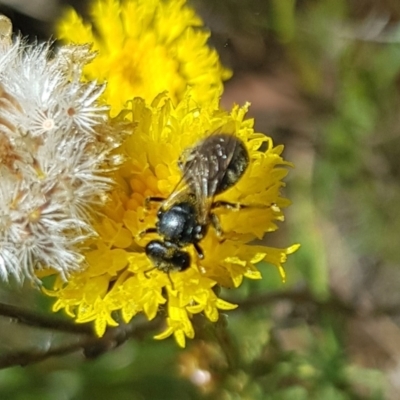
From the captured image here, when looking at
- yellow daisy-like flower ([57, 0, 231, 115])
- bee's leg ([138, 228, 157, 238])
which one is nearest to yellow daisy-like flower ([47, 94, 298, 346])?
bee's leg ([138, 228, 157, 238])

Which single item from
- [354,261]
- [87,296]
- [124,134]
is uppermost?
[354,261]

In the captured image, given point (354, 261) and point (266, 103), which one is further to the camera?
point (266, 103)

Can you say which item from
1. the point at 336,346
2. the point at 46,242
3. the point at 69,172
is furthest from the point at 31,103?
the point at 336,346

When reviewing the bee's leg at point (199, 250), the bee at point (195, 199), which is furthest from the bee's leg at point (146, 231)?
the bee's leg at point (199, 250)

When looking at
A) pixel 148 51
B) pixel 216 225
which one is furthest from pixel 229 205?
pixel 148 51

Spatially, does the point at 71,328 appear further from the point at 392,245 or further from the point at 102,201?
the point at 392,245

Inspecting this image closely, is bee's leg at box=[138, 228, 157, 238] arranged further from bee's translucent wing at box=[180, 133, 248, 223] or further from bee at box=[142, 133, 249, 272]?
bee's translucent wing at box=[180, 133, 248, 223]

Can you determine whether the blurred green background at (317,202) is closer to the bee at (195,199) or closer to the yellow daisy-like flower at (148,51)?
the yellow daisy-like flower at (148,51)

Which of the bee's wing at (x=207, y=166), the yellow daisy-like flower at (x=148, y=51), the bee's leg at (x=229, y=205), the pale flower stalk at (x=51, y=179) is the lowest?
the pale flower stalk at (x=51, y=179)
